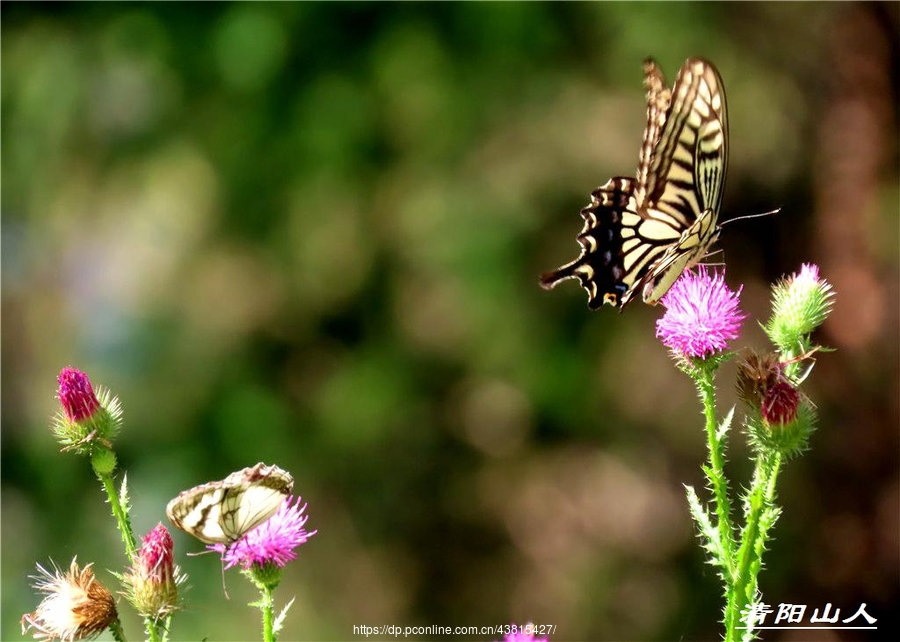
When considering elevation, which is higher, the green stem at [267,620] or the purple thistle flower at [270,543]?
the purple thistle flower at [270,543]

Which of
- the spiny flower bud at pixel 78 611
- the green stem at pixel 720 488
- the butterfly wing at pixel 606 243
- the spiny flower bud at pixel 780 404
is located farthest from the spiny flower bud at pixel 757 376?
the spiny flower bud at pixel 78 611

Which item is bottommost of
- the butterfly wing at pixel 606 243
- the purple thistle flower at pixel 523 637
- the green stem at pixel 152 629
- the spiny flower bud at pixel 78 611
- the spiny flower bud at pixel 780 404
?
the purple thistle flower at pixel 523 637

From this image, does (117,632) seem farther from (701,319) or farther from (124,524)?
(701,319)

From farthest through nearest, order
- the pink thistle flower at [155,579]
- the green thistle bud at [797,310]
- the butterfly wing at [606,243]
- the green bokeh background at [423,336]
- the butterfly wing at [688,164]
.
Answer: the green bokeh background at [423,336] → the butterfly wing at [606,243] → the butterfly wing at [688,164] → the green thistle bud at [797,310] → the pink thistle flower at [155,579]

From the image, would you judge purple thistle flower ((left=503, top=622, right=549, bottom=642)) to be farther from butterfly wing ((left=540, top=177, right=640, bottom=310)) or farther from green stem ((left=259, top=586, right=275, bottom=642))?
butterfly wing ((left=540, top=177, right=640, bottom=310))

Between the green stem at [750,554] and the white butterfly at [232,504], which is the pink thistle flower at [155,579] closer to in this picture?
the white butterfly at [232,504]

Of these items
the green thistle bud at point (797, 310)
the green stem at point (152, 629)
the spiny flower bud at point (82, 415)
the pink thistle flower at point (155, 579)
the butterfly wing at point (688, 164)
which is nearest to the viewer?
Answer: the green stem at point (152, 629)
